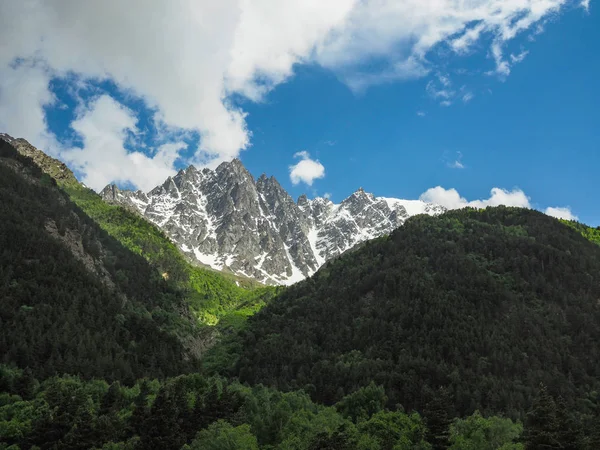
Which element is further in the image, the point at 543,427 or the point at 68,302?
the point at 68,302

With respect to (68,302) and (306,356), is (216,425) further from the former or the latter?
(306,356)

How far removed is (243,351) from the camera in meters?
178

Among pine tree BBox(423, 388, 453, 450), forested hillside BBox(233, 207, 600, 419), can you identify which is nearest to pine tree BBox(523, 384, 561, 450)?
pine tree BBox(423, 388, 453, 450)

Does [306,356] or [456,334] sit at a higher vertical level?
[456,334]

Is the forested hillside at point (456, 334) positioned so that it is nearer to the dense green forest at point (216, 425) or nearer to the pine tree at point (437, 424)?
the pine tree at point (437, 424)

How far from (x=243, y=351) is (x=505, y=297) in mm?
94473

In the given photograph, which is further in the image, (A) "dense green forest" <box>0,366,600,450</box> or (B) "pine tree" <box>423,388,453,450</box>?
(B) "pine tree" <box>423,388,453,450</box>

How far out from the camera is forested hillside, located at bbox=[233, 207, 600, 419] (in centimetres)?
13250

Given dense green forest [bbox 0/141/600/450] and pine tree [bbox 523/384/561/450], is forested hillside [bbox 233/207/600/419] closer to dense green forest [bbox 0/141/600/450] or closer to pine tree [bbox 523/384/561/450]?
dense green forest [bbox 0/141/600/450]

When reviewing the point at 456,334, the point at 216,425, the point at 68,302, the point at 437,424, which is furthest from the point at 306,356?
the point at 216,425

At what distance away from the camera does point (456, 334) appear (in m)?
151

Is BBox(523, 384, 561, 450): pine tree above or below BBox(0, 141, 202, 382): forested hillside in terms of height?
below

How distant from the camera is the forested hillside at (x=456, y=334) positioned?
132500mm

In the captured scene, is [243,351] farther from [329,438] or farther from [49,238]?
[329,438]
